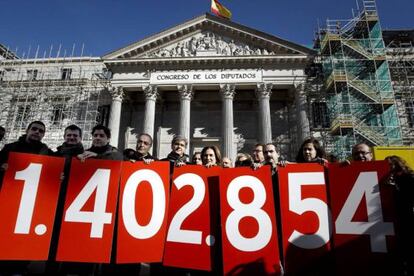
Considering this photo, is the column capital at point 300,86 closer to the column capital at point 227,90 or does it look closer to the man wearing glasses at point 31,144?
the column capital at point 227,90

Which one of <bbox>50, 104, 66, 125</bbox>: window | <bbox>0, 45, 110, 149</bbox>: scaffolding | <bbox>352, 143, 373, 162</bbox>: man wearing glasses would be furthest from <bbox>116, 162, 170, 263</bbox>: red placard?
<bbox>50, 104, 66, 125</bbox>: window

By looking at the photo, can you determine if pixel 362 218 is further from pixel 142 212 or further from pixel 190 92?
pixel 190 92

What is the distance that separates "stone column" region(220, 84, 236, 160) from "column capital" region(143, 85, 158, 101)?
5.91 metres

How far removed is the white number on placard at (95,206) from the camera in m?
4.00

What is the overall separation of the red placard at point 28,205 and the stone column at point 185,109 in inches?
709

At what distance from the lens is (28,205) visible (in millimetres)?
3986

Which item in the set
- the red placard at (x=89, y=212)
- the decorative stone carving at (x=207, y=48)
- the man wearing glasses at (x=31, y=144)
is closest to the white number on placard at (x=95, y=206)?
the red placard at (x=89, y=212)

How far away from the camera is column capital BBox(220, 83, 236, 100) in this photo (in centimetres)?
2322

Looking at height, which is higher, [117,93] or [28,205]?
[117,93]

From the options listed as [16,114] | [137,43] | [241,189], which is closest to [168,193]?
[241,189]

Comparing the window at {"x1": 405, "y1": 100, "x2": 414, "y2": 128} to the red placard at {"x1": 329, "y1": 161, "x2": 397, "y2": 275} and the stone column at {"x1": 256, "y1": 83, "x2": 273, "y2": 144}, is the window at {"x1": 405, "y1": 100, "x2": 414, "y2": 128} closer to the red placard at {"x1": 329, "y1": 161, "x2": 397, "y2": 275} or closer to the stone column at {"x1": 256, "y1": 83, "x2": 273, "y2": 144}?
the stone column at {"x1": 256, "y1": 83, "x2": 273, "y2": 144}

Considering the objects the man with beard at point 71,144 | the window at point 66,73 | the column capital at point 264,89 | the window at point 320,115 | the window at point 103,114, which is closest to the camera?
the man with beard at point 71,144

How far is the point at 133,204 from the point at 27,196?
157 cm

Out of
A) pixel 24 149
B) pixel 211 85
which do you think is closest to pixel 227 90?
pixel 211 85
